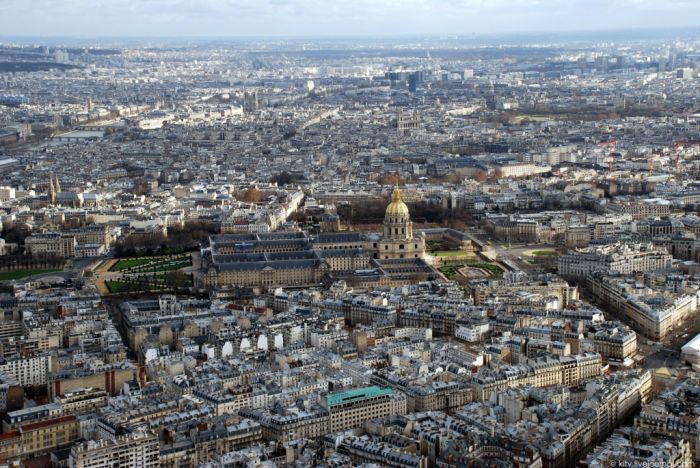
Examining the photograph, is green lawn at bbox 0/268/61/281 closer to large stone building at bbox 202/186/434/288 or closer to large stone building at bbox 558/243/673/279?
large stone building at bbox 202/186/434/288

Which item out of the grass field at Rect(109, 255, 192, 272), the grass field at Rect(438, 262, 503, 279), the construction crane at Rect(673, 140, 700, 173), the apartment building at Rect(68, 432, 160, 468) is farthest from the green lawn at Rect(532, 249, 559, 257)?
the construction crane at Rect(673, 140, 700, 173)

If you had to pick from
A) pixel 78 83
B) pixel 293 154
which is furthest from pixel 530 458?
pixel 78 83

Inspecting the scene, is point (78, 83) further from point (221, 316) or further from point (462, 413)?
point (462, 413)

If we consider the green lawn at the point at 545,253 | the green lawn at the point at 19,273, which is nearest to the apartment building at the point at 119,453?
the green lawn at the point at 19,273

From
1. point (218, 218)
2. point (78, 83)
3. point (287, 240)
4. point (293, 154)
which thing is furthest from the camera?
point (78, 83)

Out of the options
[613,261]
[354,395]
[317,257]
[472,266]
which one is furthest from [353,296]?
[354,395]

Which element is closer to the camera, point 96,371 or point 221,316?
point 96,371

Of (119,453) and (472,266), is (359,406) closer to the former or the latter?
(119,453)
